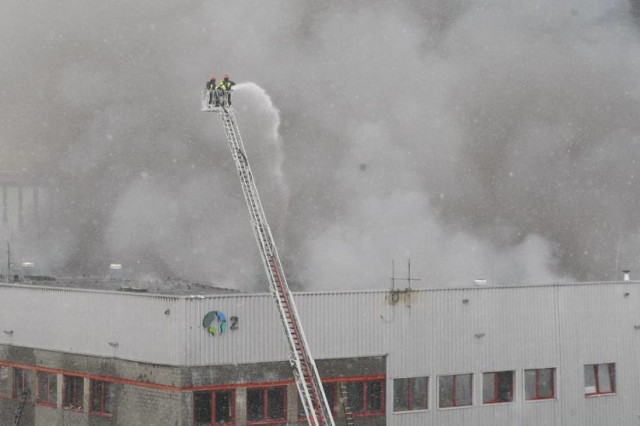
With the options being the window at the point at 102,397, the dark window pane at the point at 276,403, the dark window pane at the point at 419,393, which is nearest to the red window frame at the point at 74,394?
the window at the point at 102,397

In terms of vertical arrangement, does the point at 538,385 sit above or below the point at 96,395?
above

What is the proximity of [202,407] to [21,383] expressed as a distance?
564 centimetres

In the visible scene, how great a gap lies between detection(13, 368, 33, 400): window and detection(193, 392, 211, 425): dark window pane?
16.9ft

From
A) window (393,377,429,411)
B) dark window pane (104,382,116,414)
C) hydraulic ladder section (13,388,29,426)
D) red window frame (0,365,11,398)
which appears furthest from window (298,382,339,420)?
red window frame (0,365,11,398)

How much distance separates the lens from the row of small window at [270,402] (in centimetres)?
2009

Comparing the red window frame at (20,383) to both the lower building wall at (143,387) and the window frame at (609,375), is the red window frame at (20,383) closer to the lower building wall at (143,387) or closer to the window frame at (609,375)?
the lower building wall at (143,387)

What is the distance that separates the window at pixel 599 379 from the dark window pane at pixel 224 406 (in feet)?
26.6

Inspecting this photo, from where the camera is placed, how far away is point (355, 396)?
21.5 metres

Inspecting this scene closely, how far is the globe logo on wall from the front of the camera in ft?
65.5

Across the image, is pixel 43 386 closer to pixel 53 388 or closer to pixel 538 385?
pixel 53 388

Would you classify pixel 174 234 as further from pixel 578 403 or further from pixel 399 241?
pixel 578 403

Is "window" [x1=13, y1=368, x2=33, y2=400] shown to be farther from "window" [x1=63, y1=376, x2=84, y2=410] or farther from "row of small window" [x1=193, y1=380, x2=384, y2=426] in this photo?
"row of small window" [x1=193, y1=380, x2=384, y2=426]

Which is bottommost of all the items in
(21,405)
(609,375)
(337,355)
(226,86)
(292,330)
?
(21,405)

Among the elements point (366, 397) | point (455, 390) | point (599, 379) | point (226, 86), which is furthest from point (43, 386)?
Result: point (599, 379)
